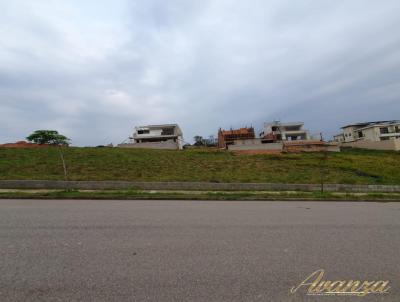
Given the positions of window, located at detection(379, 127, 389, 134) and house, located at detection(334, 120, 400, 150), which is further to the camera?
window, located at detection(379, 127, 389, 134)

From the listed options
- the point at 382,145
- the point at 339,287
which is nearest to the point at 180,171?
the point at 339,287

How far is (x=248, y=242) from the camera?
518 cm

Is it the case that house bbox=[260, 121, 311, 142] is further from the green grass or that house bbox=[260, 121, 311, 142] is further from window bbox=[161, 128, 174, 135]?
the green grass

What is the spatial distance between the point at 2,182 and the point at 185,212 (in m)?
11.2

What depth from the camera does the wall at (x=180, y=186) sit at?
543 inches

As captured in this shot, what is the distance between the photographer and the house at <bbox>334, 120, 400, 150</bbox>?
54.1 metres

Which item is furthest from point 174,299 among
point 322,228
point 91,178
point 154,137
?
point 154,137

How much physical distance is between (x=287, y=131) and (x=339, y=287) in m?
81.5

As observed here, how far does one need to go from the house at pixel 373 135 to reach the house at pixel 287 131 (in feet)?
37.6

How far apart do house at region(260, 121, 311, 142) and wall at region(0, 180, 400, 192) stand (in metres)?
61.9

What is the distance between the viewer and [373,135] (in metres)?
76.7

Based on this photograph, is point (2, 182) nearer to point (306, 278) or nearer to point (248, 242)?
point (248, 242)

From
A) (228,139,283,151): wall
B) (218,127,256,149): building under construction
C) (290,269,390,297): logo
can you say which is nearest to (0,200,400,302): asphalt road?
(290,269,390,297): logo

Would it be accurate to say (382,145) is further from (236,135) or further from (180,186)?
(180,186)
